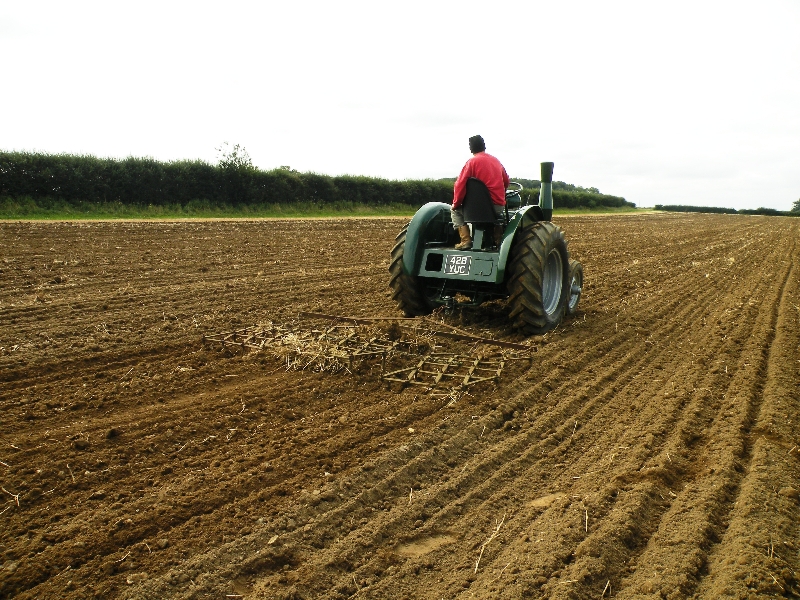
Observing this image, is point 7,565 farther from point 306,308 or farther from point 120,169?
point 120,169

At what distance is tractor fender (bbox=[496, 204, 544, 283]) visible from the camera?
6.35m

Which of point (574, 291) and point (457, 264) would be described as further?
point (574, 291)

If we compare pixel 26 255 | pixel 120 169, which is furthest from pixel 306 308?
pixel 120 169

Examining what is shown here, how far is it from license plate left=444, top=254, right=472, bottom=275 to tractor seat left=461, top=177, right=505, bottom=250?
22 cm

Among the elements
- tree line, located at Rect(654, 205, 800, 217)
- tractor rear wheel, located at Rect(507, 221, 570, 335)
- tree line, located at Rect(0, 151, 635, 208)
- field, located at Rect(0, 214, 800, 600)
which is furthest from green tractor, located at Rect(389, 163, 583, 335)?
tree line, located at Rect(654, 205, 800, 217)

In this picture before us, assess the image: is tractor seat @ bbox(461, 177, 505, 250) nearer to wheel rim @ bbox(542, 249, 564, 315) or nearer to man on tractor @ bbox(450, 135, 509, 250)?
man on tractor @ bbox(450, 135, 509, 250)

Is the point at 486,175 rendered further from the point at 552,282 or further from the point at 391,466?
the point at 391,466

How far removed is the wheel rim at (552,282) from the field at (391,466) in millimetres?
345

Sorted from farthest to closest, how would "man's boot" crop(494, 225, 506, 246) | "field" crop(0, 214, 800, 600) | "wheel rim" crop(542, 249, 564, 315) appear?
"wheel rim" crop(542, 249, 564, 315) → "man's boot" crop(494, 225, 506, 246) → "field" crop(0, 214, 800, 600)

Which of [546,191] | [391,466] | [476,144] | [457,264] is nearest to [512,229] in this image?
[457,264]

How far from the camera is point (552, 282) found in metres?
7.35

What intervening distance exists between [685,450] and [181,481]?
2940 mm

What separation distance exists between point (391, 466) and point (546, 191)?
4.71 metres

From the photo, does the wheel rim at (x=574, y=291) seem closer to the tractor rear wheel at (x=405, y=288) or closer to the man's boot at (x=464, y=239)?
the man's boot at (x=464, y=239)
